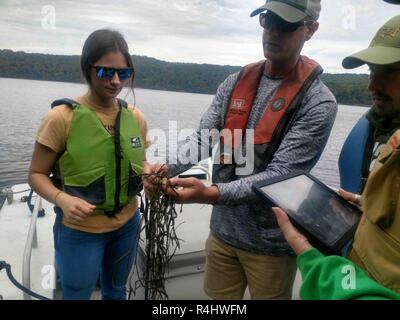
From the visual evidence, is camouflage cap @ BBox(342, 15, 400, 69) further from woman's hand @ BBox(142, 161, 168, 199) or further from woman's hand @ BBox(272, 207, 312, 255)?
woman's hand @ BBox(142, 161, 168, 199)

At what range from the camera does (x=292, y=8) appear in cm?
183

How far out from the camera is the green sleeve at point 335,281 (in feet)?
3.55

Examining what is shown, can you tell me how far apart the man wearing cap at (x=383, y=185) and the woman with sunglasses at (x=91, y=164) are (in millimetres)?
1284

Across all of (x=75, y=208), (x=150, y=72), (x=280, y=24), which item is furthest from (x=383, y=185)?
(x=150, y=72)

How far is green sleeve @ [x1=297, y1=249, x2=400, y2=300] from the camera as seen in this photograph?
42.6 inches

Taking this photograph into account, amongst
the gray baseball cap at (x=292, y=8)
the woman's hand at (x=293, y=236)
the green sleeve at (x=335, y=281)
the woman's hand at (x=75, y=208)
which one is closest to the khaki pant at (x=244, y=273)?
the woman's hand at (x=293, y=236)

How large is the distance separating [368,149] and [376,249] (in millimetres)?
818

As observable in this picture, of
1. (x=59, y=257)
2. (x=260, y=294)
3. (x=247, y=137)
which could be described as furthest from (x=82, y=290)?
(x=247, y=137)

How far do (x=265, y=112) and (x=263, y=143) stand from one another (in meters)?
0.17

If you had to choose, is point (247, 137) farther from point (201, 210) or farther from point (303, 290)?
point (201, 210)

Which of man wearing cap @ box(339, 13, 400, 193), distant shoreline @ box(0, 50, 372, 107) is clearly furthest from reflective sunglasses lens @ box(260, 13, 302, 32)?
distant shoreline @ box(0, 50, 372, 107)

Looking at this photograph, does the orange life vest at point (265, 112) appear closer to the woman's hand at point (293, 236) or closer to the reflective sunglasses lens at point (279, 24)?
the reflective sunglasses lens at point (279, 24)

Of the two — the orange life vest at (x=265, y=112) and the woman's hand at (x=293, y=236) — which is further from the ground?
the orange life vest at (x=265, y=112)

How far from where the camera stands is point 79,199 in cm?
197
